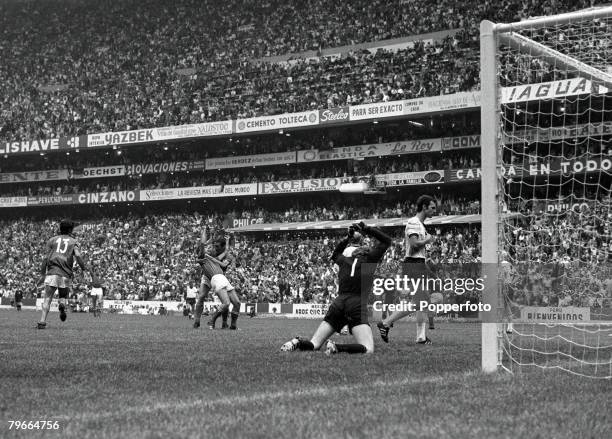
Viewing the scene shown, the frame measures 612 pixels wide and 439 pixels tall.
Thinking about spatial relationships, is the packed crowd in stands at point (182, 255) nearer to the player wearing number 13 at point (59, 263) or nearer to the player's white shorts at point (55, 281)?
the player wearing number 13 at point (59, 263)

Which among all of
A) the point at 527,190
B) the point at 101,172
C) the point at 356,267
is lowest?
the point at 356,267

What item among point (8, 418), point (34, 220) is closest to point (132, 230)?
point (34, 220)

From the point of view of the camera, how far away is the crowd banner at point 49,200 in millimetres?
60750

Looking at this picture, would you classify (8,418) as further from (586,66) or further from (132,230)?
(132,230)

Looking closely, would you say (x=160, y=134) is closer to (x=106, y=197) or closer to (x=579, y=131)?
(x=106, y=197)

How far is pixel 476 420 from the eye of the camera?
5.06m

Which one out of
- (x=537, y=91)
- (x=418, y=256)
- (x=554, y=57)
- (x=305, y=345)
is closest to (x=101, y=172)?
(x=537, y=91)

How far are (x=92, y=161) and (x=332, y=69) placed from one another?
68.2 feet

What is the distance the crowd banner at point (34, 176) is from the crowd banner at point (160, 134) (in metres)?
6.97

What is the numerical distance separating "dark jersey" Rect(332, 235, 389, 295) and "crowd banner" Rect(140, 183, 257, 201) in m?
42.6

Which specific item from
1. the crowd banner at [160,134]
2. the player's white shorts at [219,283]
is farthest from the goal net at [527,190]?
the crowd banner at [160,134]

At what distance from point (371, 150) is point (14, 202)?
94.7 feet

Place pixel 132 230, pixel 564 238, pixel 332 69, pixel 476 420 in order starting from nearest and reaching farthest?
pixel 476 420 → pixel 564 238 → pixel 332 69 → pixel 132 230

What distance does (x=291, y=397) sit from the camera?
608 centimetres
